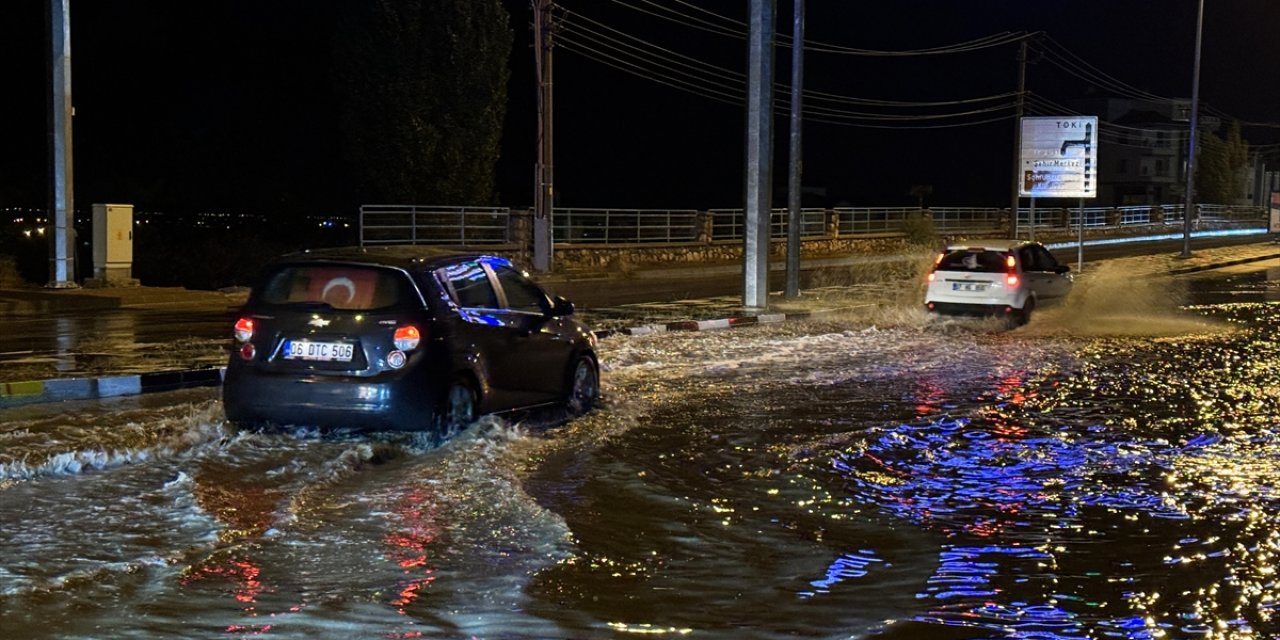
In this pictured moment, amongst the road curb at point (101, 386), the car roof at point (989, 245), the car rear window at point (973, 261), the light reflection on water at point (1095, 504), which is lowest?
the light reflection on water at point (1095, 504)

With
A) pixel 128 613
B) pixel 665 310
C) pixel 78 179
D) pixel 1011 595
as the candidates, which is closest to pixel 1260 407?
pixel 1011 595

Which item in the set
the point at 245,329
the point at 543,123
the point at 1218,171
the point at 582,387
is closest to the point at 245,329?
the point at 245,329

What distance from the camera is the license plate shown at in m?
9.41

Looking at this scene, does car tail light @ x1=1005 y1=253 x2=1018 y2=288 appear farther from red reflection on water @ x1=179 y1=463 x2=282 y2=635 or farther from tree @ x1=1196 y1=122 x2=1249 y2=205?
tree @ x1=1196 y1=122 x2=1249 y2=205

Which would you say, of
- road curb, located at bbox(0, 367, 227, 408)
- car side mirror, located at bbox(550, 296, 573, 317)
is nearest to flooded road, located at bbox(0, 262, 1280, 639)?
road curb, located at bbox(0, 367, 227, 408)

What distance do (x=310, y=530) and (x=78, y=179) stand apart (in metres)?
35.6

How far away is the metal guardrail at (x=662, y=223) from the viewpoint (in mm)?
32156

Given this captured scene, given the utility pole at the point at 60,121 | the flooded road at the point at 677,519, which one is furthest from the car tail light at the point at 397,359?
the utility pole at the point at 60,121

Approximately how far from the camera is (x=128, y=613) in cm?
571

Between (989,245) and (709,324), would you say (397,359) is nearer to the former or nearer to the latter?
(709,324)

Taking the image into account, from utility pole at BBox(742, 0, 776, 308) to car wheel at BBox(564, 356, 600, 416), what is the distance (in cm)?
1088

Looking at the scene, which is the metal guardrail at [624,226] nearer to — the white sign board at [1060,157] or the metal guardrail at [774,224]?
the metal guardrail at [774,224]

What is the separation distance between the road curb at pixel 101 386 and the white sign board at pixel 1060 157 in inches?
1152

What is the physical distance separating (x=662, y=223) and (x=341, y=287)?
31.9 meters
